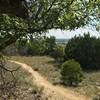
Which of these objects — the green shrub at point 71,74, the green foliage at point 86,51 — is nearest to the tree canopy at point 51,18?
the green shrub at point 71,74

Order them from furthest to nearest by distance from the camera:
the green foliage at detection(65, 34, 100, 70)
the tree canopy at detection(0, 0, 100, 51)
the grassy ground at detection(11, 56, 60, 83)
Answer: the green foliage at detection(65, 34, 100, 70) → the grassy ground at detection(11, 56, 60, 83) → the tree canopy at detection(0, 0, 100, 51)

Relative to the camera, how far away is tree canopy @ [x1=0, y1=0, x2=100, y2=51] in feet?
21.4

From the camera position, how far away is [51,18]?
22.9ft

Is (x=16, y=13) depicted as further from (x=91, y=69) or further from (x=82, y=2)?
(x=91, y=69)

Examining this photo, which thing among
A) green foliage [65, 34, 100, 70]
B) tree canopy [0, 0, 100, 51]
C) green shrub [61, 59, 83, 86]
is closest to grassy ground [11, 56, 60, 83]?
green shrub [61, 59, 83, 86]

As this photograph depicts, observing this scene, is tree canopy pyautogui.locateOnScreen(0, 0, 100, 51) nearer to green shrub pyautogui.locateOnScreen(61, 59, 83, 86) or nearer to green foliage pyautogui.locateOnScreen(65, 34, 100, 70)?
green shrub pyautogui.locateOnScreen(61, 59, 83, 86)

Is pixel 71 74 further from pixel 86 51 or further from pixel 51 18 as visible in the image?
pixel 51 18

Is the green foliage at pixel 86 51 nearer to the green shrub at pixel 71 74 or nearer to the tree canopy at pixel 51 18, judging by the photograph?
the green shrub at pixel 71 74

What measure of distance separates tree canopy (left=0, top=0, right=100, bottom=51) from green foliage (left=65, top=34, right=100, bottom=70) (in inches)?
1728

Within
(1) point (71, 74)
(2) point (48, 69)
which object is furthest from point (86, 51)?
(1) point (71, 74)

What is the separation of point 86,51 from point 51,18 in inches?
1788

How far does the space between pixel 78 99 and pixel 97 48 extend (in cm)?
2820

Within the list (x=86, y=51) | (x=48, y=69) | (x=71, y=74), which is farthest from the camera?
(x=86, y=51)

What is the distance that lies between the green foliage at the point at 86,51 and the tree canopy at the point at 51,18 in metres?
43.9
